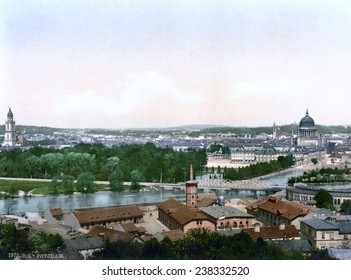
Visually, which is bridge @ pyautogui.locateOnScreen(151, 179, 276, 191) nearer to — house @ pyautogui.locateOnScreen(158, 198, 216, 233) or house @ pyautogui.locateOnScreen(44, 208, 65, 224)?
house @ pyautogui.locateOnScreen(158, 198, 216, 233)

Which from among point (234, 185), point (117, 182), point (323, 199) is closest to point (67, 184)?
point (117, 182)

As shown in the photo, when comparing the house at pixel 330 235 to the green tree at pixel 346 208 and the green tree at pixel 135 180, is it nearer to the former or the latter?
the green tree at pixel 346 208

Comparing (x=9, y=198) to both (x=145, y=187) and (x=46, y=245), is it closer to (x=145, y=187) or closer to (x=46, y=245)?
(x=145, y=187)

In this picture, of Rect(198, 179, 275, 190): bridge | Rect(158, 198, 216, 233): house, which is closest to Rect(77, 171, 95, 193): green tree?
Rect(198, 179, 275, 190): bridge

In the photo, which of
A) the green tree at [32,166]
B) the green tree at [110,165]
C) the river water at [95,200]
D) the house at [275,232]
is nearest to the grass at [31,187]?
→ the river water at [95,200]

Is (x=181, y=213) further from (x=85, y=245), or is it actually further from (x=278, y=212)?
(x=85, y=245)

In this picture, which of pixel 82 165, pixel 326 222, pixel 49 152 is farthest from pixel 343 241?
pixel 49 152
